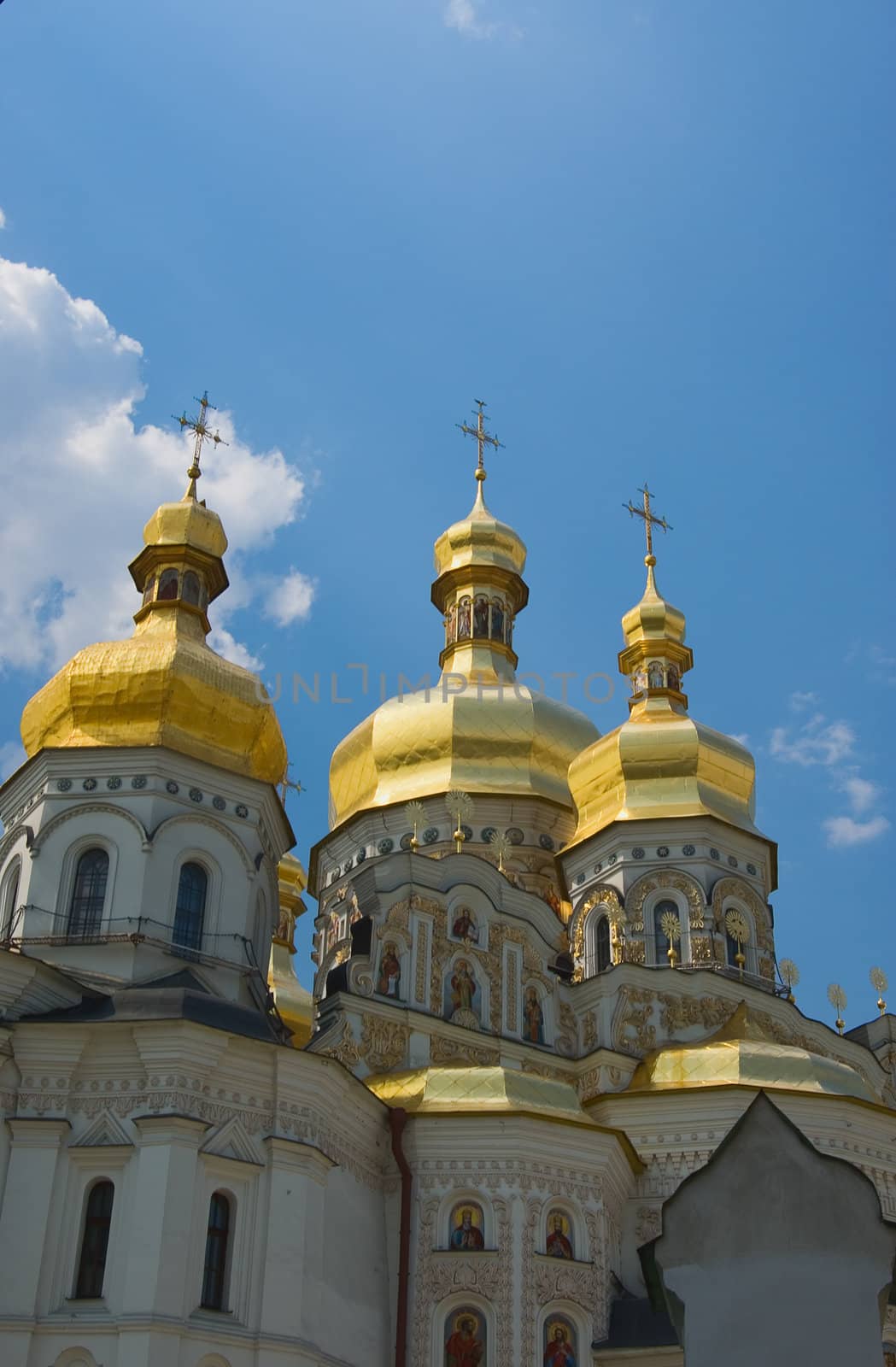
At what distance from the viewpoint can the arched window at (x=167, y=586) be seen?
939 inches

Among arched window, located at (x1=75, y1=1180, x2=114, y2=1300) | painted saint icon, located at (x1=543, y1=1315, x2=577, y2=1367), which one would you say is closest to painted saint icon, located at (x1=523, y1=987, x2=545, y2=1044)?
painted saint icon, located at (x1=543, y1=1315, x2=577, y2=1367)

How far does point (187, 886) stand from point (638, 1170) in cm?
709

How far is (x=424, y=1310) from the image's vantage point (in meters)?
17.3

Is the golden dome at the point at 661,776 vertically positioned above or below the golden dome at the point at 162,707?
above

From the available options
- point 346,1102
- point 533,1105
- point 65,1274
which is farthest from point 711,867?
point 65,1274

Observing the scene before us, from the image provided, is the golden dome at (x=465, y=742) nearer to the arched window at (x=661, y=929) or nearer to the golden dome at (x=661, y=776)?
the golden dome at (x=661, y=776)

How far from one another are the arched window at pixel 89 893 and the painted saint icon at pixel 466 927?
5.05 metres

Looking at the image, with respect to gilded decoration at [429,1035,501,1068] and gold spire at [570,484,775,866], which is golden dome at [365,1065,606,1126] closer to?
gilded decoration at [429,1035,501,1068]

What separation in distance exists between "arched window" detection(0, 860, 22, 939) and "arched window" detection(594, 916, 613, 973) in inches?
380

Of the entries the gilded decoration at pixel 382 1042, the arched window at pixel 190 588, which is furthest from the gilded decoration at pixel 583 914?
the arched window at pixel 190 588

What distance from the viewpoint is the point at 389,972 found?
2084 cm

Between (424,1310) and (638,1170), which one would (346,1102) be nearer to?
(424,1310)

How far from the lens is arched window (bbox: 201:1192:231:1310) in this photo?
15836 mm

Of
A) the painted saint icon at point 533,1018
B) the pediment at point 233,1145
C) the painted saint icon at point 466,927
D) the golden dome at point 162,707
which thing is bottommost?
the pediment at point 233,1145
